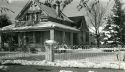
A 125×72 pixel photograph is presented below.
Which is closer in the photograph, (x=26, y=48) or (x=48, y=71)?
(x=48, y=71)

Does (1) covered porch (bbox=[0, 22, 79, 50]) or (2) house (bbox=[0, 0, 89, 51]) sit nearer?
(1) covered porch (bbox=[0, 22, 79, 50])

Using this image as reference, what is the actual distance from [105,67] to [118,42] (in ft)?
86.3

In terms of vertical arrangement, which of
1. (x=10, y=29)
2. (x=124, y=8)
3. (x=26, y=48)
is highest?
(x=124, y=8)

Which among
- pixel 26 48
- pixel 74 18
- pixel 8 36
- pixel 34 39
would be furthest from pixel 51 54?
pixel 74 18

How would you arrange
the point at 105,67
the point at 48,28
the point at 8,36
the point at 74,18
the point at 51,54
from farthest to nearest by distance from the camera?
the point at 74,18 < the point at 8,36 < the point at 48,28 < the point at 51,54 < the point at 105,67

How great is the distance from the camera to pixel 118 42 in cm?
3600

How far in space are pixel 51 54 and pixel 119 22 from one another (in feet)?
86.8

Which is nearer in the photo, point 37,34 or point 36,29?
point 36,29

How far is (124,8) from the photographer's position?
38.7 metres

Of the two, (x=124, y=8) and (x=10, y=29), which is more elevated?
(x=124, y=8)

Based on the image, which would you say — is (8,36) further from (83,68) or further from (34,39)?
(83,68)

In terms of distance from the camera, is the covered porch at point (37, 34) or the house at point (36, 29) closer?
the covered porch at point (37, 34)

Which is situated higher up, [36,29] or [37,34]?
[36,29]

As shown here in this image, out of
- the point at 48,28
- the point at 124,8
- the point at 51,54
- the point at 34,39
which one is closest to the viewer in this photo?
the point at 51,54
